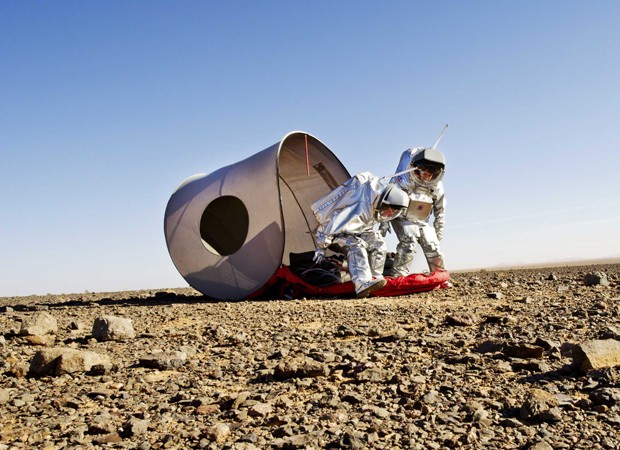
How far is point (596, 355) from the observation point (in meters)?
3.94

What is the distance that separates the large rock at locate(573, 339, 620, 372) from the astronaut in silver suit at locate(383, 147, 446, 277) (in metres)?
6.40

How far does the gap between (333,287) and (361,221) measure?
46.7 inches

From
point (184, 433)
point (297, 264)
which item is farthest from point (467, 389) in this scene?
point (297, 264)

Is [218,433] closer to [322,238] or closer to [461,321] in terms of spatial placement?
[461,321]

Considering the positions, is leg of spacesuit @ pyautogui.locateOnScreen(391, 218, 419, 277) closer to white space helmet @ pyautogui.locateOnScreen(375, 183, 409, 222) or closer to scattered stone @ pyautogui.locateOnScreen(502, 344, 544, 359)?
white space helmet @ pyautogui.locateOnScreen(375, 183, 409, 222)

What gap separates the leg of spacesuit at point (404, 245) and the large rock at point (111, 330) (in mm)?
5491

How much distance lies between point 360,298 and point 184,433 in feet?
21.3

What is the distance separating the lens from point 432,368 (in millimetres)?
4160

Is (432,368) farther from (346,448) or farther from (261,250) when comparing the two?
(261,250)

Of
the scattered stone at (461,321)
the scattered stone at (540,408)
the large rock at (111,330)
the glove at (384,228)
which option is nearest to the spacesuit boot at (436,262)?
the glove at (384,228)

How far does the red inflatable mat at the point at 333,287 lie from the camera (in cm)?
982

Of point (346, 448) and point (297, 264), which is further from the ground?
point (297, 264)

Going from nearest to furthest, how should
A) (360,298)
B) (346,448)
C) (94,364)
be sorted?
(346,448), (94,364), (360,298)

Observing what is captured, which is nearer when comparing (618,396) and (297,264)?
(618,396)
